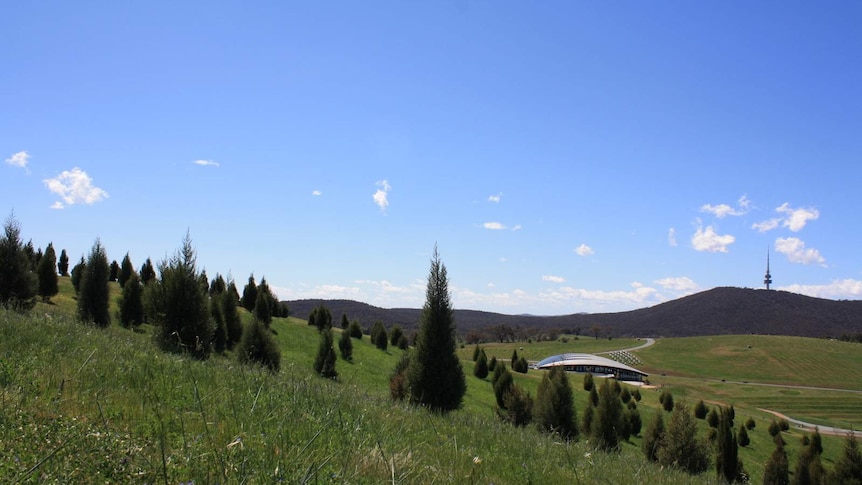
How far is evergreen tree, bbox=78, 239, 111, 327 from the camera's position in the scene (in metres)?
19.7

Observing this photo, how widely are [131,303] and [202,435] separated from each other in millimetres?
23459

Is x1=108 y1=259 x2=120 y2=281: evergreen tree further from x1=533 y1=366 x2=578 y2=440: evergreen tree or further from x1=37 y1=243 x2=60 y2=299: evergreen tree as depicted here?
x1=533 y1=366 x2=578 y2=440: evergreen tree

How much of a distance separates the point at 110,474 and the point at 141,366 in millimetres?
3616

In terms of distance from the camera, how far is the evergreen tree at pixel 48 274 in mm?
24297

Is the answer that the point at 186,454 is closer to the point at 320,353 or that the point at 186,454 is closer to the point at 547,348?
the point at 320,353

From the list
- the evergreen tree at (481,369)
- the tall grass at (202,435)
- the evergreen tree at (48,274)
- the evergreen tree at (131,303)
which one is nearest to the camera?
the tall grass at (202,435)

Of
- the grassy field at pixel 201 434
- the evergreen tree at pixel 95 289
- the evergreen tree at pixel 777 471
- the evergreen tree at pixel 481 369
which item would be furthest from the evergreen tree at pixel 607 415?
the evergreen tree at pixel 95 289

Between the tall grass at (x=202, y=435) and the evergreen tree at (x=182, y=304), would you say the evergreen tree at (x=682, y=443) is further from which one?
the evergreen tree at (x=182, y=304)

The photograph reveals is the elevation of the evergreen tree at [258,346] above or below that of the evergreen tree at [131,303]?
below

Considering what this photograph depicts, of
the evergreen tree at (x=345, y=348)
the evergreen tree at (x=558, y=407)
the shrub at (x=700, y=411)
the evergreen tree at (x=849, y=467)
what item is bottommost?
the shrub at (x=700, y=411)

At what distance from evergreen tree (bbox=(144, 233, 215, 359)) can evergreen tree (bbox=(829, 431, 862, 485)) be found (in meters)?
23.2

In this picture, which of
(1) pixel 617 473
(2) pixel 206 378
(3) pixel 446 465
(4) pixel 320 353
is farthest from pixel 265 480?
(4) pixel 320 353

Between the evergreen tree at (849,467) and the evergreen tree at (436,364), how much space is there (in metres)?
15.0

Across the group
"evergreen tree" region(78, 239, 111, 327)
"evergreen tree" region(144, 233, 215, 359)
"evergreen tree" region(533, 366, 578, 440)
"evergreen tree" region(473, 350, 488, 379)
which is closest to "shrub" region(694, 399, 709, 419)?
"evergreen tree" region(473, 350, 488, 379)
